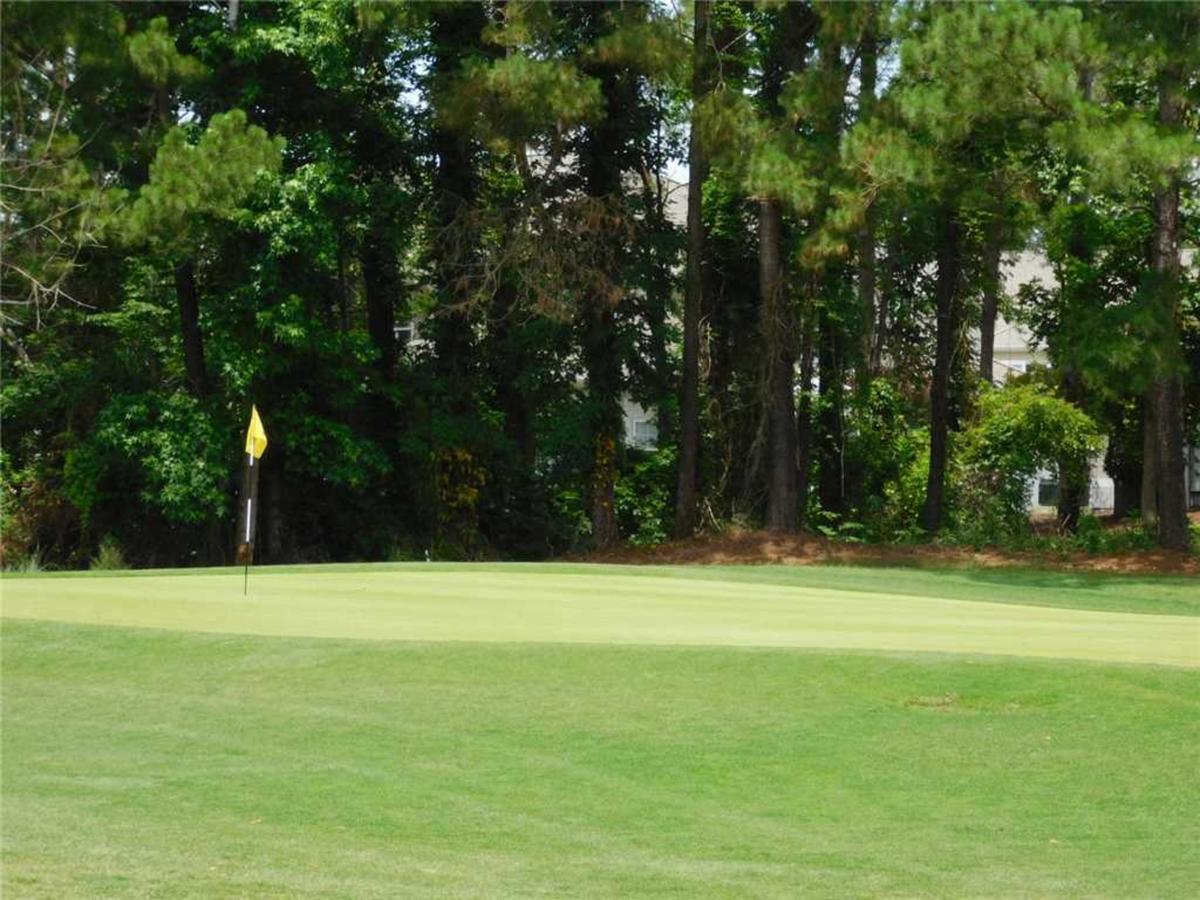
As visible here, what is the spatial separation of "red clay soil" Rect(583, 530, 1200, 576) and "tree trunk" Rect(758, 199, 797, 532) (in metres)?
1.49

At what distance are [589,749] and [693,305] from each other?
24072 mm

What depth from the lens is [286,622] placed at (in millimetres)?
16141

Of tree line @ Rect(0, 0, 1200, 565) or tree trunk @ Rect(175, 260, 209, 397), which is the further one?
tree trunk @ Rect(175, 260, 209, 397)

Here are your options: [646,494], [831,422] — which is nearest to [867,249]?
[831,422]

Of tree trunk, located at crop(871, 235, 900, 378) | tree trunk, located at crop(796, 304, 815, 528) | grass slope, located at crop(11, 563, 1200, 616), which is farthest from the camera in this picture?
tree trunk, located at crop(871, 235, 900, 378)

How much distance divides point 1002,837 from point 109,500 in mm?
29021

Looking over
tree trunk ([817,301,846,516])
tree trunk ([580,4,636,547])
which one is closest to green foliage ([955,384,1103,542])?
tree trunk ([817,301,846,516])

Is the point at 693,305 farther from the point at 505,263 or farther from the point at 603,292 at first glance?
the point at 505,263

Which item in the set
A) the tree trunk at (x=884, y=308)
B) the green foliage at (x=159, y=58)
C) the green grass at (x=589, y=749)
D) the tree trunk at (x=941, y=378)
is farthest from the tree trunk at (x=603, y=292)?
the green grass at (x=589, y=749)

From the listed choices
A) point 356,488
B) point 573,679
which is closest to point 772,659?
point 573,679

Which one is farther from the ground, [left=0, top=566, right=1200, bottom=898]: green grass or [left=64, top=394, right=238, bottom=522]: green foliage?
[left=64, top=394, right=238, bottom=522]: green foliage

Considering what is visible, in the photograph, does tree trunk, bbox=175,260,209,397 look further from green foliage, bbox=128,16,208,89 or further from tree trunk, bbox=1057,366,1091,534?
tree trunk, bbox=1057,366,1091,534

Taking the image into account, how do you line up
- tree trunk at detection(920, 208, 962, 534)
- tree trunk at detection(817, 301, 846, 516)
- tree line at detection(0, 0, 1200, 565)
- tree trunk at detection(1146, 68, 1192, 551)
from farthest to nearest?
1. tree trunk at detection(817, 301, 846, 516)
2. tree trunk at detection(920, 208, 962, 534)
3. tree line at detection(0, 0, 1200, 565)
4. tree trunk at detection(1146, 68, 1192, 551)

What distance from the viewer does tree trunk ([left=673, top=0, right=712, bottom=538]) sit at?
33.8 metres
